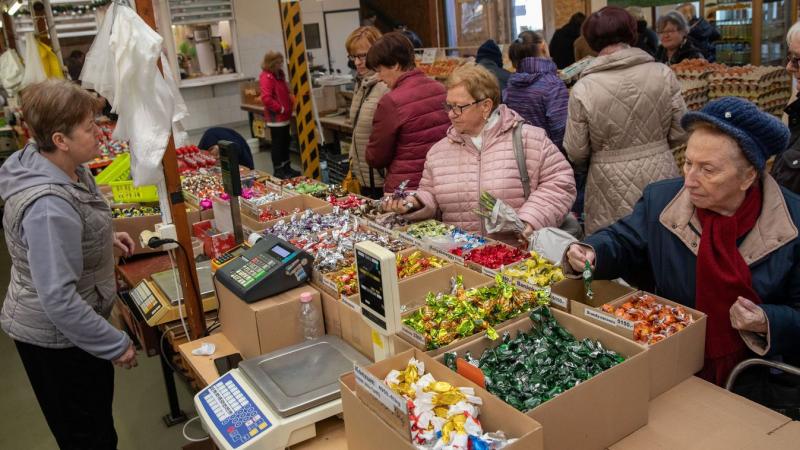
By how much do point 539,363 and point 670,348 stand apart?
16.7 inches

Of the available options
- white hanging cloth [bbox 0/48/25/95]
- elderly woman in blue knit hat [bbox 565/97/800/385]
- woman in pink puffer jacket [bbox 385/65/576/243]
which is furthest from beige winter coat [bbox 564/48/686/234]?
white hanging cloth [bbox 0/48/25/95]

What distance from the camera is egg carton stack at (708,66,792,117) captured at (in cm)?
587

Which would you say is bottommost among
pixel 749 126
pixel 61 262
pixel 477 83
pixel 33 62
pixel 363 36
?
pixel 61 262

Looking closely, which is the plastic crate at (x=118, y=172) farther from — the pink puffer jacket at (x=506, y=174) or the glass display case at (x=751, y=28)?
the glass display case at (x=751, y=28)

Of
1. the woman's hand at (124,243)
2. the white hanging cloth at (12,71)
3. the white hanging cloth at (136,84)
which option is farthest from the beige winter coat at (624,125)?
Answer: the white hanging cloth at (12,71)

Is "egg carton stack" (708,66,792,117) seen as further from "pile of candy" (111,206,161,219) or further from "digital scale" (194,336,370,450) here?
"digital scale" (194,336,370,450)

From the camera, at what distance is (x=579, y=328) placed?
208cm

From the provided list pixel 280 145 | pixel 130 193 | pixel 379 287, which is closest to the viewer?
pixel 379 287

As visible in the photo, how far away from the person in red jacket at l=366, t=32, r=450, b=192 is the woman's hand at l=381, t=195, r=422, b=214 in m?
0.78

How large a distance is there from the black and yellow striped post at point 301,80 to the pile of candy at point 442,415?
5225mm

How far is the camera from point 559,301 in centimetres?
220

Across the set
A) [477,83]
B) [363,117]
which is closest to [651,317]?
[477,83]

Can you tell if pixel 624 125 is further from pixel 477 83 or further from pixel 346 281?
pixel 346 281

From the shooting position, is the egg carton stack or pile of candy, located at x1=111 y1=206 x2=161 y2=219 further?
the egg carton stack
